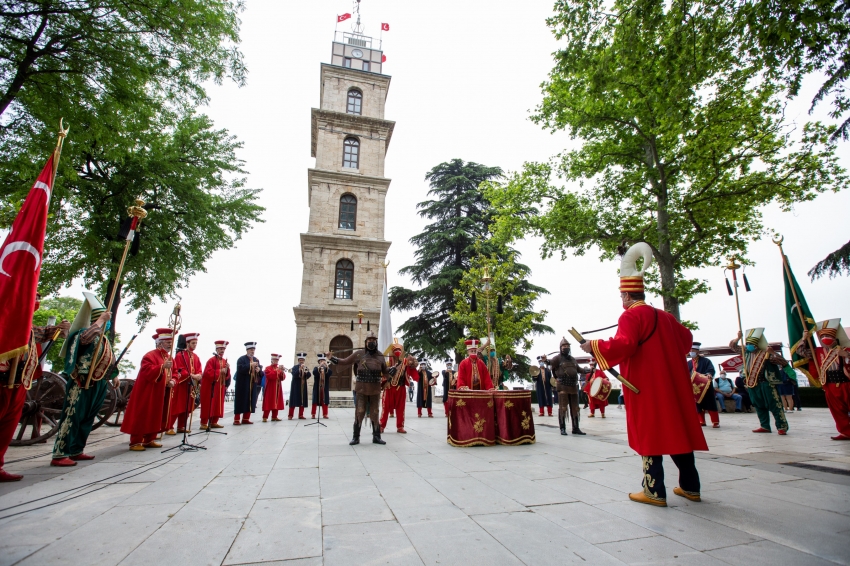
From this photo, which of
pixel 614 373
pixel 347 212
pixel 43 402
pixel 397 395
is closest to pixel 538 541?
pixel 614 373

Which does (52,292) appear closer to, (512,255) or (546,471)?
(546,471)

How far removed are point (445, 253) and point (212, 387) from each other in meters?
19.5

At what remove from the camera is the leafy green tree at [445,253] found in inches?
1009

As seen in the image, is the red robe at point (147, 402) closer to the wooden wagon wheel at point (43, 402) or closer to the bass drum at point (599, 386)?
the wooden wagon wheel at point (43, 402)

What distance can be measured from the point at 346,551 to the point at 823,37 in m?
8.59

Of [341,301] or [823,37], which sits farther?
[341,301]

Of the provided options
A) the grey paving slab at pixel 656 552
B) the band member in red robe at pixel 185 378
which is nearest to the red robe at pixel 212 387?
the band member in red robe at pixel 185 378

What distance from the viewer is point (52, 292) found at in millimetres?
15625

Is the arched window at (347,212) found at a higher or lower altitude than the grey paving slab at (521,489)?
higher

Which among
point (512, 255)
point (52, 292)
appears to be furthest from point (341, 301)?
point (52, 292)

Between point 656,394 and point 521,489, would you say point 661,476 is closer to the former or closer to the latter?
point 656,394

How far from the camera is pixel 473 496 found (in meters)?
4.07

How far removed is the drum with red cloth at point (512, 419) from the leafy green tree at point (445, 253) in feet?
52.8

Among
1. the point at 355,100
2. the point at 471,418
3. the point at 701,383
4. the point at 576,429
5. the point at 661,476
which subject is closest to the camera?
the point at 661,476
